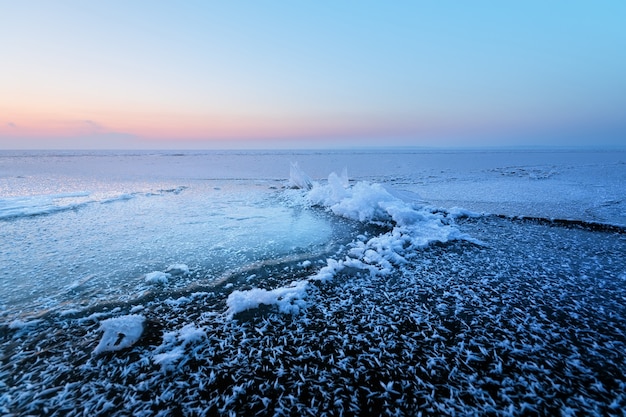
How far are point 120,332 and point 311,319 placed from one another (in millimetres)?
2313

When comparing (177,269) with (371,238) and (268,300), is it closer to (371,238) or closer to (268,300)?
(268,300)

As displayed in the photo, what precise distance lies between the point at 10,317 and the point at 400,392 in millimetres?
4977

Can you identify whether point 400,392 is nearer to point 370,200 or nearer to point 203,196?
point 370,200

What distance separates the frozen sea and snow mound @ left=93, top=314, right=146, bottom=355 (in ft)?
0.05

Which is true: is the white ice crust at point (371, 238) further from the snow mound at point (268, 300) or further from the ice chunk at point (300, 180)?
the ice chunk at point (300, 180)

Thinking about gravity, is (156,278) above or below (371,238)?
above

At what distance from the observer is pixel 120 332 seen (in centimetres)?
329

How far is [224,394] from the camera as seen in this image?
2.57m

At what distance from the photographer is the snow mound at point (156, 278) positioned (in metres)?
4.73

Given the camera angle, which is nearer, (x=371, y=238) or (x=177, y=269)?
(x=177, y=269)

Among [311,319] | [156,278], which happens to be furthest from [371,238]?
[156,278]

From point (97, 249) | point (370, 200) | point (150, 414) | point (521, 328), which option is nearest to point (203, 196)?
point (97, 249)

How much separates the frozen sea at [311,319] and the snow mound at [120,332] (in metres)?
0.02

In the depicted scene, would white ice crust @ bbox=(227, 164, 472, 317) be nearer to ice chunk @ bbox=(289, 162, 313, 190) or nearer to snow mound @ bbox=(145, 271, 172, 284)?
snow mound @ bbox=(145, 271, 172, 284)
